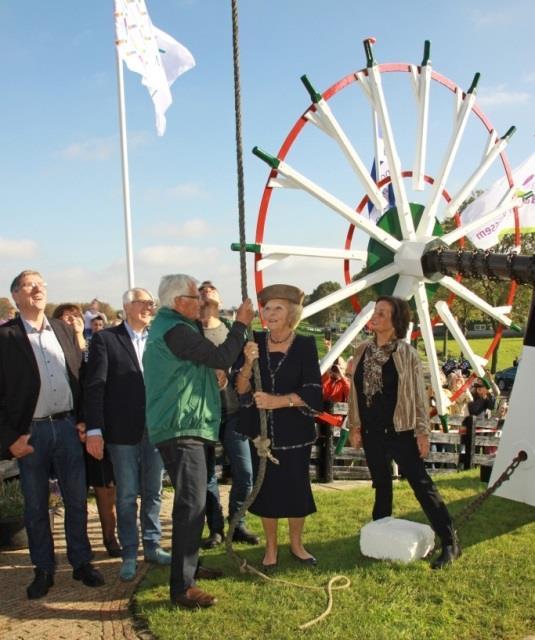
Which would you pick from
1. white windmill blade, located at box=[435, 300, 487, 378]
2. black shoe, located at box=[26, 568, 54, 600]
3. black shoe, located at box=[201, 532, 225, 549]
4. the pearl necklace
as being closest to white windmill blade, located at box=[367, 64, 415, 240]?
white windmill blade, located at box=[435, 300, 487, 378]

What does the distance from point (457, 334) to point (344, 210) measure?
2469mm

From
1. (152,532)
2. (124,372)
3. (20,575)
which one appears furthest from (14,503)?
(124,372)

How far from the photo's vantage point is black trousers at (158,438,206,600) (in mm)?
3512

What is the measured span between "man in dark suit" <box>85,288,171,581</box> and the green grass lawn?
456mm

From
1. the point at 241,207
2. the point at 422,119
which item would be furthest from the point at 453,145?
the point at 241,207

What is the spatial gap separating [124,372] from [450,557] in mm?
2542

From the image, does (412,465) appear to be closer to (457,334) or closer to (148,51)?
(457,334)

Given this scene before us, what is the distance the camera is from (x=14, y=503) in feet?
16.7

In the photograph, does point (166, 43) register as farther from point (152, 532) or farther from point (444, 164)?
point (152, 532)

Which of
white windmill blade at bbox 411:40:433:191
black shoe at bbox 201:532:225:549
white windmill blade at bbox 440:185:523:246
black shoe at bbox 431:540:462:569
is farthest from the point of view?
white windmill blade at bbox 440:185:523:246

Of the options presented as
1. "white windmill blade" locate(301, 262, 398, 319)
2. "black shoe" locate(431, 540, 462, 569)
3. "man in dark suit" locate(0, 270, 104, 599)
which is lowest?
"black shoe" locate(431, 540, 462, 569)

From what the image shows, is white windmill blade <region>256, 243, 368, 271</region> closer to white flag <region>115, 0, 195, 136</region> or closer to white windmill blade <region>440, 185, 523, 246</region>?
→ white windmill blade <region>440, 185, 523, 246</region>

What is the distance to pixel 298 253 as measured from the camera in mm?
6430

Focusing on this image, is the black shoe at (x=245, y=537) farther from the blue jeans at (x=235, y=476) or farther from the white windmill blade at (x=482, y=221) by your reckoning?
the white windmill blade at (x=482, y=221)
